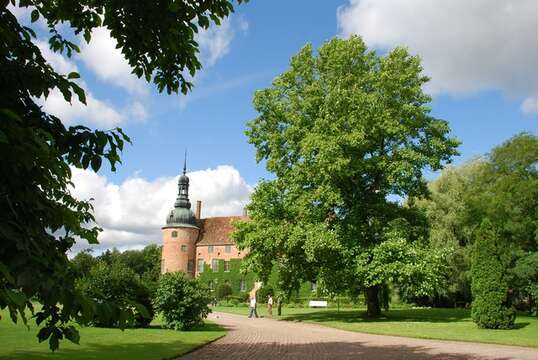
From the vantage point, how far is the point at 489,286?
68.6ft

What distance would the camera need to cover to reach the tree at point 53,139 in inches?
118

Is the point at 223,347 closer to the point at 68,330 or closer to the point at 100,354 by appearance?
the point at 100,354

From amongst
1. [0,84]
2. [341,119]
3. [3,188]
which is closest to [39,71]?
[0,84]

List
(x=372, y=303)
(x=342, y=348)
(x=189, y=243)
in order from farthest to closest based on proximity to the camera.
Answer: (x=189, y=243)
(x=372, y=303)
(x=342, y=348)

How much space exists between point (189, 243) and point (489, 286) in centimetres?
4830

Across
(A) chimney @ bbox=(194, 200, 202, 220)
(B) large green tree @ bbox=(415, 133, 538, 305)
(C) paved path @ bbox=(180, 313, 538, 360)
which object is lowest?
(C) paved path @ bbox=(180, 313, 538, 360)

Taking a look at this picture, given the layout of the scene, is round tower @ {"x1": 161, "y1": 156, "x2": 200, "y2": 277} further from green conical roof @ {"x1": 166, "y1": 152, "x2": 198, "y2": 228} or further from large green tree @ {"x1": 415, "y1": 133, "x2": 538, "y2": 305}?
large green tree @ {"x1": 415, "y1": 133, "x2": 538, "y2": 305}

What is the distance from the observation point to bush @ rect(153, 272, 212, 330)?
1944cm

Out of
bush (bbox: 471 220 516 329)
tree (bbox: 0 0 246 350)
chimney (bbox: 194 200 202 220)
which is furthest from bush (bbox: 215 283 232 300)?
tree (bbox: 0 0 246 350)

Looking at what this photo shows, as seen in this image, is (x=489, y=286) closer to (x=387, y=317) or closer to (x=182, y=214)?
(x=387, y=317)

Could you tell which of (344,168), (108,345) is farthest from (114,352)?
Answer: (344,168)

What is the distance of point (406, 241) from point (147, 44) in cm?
2044

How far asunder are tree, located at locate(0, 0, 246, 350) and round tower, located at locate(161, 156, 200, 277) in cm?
5891

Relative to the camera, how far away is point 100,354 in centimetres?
1190
